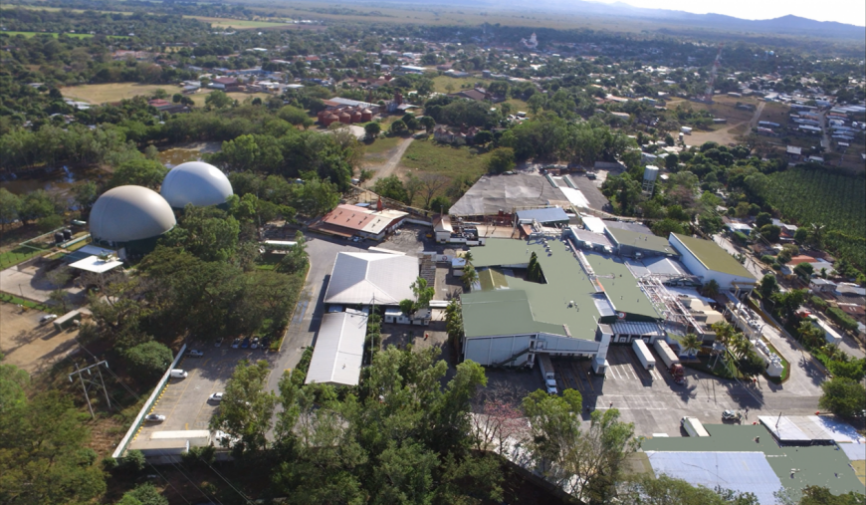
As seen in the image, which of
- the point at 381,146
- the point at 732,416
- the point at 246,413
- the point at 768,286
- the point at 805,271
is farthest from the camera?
the point at 381,146

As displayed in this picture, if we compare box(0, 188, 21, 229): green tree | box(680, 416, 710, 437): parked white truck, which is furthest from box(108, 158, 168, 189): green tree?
box(680, 416, 710, 437): parked white truck

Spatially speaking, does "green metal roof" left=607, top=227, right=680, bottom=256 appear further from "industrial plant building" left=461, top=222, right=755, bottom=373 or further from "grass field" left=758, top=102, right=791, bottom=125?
"grass field" left=758, top=102, right=791, bottom=125

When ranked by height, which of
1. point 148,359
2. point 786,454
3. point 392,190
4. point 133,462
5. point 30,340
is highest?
point 392,190

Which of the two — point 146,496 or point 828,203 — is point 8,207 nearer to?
point 146,496

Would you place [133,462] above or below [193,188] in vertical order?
below

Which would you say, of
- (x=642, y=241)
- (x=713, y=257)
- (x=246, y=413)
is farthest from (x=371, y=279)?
(x=713, y=257)

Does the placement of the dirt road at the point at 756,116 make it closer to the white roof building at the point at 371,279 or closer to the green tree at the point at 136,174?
the white roof building at the point at 371,279

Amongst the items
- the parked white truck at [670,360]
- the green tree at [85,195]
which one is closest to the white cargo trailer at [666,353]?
Answer: the parked white truck at [670,360]
